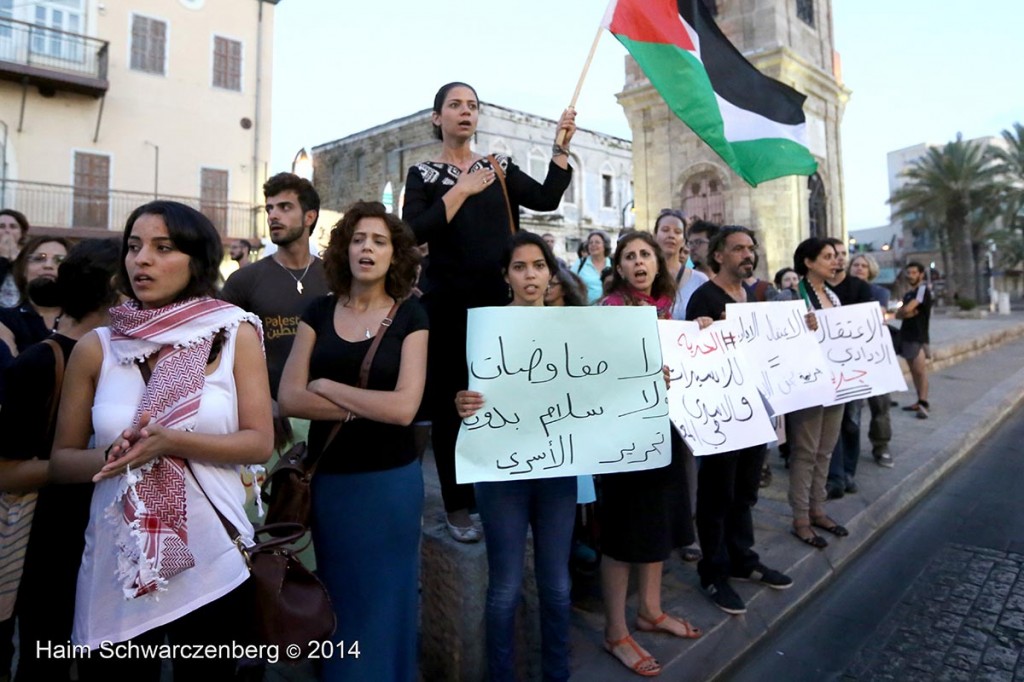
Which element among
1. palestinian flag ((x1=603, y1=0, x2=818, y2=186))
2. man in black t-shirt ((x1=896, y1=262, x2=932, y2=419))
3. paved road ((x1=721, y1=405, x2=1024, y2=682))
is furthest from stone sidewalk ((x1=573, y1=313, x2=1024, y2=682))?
palestinian flag ((x1=603, y1=0, x2=818, y2=186))

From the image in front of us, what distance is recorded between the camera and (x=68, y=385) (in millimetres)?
1610

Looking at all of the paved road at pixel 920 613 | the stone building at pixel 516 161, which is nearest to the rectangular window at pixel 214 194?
the stone building at pixel 516 161

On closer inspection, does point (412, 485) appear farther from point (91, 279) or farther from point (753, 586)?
point (753, 586)

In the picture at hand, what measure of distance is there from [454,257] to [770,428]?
1.91 meters

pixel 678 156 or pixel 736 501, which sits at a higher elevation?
pixel 678 156

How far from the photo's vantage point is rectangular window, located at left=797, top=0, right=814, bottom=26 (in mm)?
14258

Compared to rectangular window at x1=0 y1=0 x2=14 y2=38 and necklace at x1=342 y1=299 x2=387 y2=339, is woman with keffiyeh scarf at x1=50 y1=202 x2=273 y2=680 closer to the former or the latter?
necklace at x1=342 y1=299 x2=387 y2=339

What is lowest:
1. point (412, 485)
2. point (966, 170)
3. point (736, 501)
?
point (736, 501)

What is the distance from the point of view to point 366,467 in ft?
6.63

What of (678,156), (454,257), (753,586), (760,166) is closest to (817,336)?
(760,166)

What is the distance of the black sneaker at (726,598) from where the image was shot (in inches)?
119

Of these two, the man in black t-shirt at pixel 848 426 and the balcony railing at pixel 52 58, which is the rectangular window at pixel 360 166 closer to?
the balcony railing at pixel 52 58

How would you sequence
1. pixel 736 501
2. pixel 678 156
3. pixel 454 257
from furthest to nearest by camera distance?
pixel 678 156, pixel 736 501, pixel 454 257

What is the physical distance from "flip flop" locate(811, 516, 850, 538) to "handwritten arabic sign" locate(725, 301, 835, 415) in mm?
925
